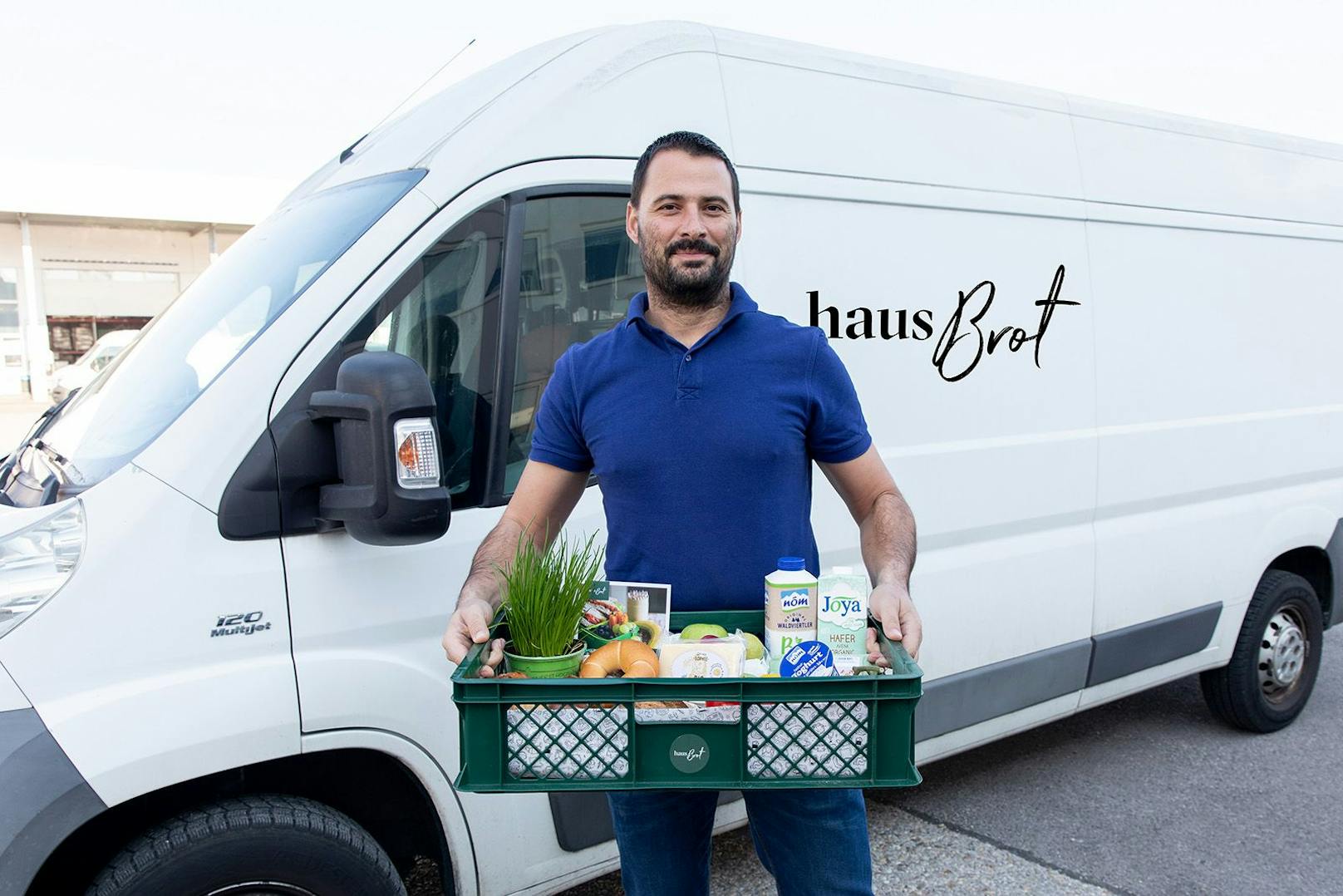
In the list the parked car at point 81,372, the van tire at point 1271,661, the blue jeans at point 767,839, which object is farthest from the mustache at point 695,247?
the van tire at point 1271,661

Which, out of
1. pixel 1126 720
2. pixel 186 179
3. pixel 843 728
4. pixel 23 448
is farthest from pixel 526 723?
pixel 186 179

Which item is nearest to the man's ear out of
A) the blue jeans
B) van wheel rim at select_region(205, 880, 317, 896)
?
the blue jeans

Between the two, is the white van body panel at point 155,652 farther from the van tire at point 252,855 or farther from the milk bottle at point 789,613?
the milk bottle at point 789,613

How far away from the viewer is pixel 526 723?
68.4 inches

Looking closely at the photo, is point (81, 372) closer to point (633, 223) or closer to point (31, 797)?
point (31, 797)

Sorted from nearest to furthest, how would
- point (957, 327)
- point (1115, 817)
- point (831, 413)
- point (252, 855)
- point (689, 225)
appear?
1. point (689, 225)
2. point (831, 413)
3. point (252, 855)
4. point (957, 327)
5. point (1115, 817)

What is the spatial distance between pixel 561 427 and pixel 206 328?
41.0 inches

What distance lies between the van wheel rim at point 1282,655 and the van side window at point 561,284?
12.0 feet

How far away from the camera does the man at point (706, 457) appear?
6.91 feet

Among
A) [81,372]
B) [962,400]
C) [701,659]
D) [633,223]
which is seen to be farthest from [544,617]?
[81,372]

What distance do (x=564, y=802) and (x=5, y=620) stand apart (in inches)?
54.6

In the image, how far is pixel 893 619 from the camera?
1969 mm

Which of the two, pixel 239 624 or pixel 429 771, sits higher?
pixel 239 624

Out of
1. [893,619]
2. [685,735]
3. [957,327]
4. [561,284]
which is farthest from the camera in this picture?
[957,327]
